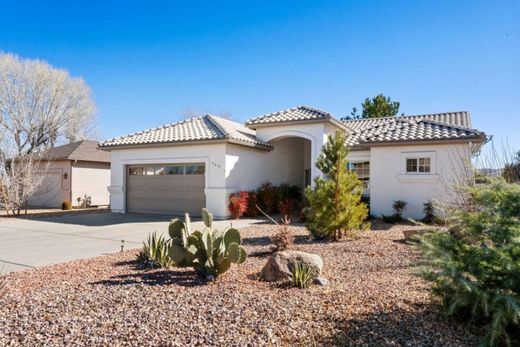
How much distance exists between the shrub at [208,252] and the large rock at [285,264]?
52cm

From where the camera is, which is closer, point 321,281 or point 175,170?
point 321,281

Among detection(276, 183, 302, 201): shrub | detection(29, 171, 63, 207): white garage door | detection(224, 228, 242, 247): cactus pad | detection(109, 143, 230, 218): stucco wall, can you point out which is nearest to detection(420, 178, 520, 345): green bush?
detection(224, 228, 242, 247): cactus pad

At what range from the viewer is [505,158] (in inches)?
368

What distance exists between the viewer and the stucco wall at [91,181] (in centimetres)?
2422

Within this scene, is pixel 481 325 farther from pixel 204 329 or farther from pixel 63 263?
pixel 63 263

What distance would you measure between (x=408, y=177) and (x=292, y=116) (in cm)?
632

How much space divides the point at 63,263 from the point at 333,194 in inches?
277

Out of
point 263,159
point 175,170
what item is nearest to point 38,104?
point 175,170

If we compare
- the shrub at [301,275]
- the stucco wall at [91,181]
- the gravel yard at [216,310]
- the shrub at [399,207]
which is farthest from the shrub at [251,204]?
the stucco wall at [91,181]

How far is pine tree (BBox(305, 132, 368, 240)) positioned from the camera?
33.3ft

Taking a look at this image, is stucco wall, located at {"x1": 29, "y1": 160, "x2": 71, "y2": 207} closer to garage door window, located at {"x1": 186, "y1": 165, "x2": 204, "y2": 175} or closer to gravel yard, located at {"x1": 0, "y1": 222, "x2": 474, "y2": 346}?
garage door window, located at {"x1": 186, "y1": 165, "x2": 204, "y2": 175}

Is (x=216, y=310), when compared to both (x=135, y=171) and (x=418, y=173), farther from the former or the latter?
(x=135, y=171)

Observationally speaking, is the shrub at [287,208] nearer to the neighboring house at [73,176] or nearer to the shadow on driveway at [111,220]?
the shadow on driveway at [111,220]

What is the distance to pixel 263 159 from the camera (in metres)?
19.1
